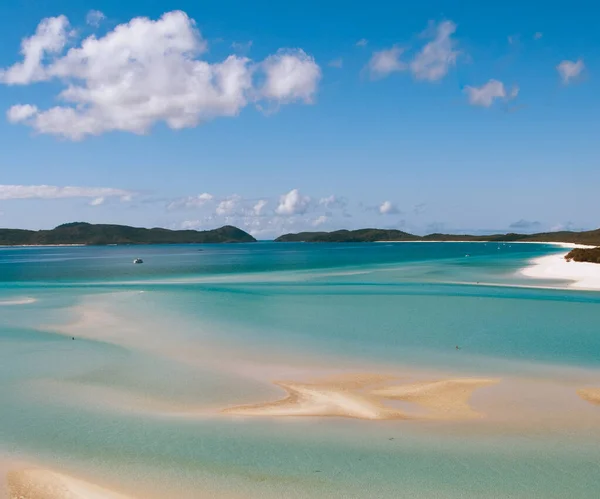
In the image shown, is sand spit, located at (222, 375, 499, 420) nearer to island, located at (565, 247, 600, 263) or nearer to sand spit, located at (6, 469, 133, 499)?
sand spit, located at (6, 469, 133, 499)

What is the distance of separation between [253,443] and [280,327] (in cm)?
1586

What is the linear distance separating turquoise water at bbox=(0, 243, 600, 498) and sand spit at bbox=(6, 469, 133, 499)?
439 mm

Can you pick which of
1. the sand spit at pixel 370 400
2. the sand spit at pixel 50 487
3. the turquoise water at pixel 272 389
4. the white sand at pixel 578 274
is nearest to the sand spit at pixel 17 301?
the turquoise water at pixel 272 389

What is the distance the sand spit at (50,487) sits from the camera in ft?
32.9

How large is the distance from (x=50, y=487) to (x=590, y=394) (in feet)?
47.7

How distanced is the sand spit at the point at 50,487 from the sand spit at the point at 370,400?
15.6ft

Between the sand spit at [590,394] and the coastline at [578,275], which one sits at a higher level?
the coastline at [578,275]

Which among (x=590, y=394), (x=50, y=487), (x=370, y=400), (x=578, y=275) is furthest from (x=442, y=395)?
(x=578, y=275)

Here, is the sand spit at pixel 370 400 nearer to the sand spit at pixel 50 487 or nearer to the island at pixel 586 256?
the sand spit at pixel 50 487

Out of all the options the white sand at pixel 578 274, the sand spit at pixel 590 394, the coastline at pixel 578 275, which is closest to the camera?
the sand spit at pixel 590 394

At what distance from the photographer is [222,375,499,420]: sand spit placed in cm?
1429

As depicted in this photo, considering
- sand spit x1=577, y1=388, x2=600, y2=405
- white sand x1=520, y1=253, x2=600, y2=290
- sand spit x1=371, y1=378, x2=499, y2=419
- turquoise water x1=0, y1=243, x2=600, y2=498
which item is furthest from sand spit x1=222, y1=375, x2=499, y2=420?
white sand x1=520, y1=253, x2=600, y2=290

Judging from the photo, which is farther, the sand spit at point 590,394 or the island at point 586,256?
the island at point 586,256

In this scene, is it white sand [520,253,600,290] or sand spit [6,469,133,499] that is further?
white sand [520,253,600,290]
